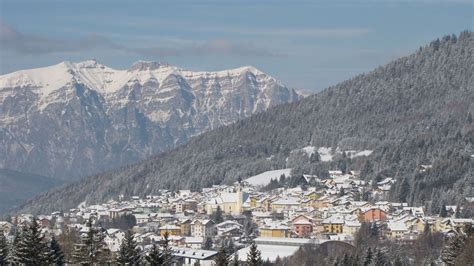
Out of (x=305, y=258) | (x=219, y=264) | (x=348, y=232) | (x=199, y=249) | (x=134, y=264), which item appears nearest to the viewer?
(x=219, y=264)

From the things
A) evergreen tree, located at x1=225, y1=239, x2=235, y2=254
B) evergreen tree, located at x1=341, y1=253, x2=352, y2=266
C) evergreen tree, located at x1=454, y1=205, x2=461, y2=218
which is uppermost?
evergreen tree, located at x1=454, y1=205, x2=461, y2=218

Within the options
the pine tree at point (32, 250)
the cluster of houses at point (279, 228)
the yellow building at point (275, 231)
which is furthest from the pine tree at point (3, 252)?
the yellow building at point (275, 231)

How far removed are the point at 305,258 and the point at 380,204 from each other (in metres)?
60.6

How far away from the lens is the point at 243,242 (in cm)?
16525

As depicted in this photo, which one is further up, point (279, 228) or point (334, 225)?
point (334, 225)

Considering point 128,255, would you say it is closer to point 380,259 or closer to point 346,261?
point 346,261

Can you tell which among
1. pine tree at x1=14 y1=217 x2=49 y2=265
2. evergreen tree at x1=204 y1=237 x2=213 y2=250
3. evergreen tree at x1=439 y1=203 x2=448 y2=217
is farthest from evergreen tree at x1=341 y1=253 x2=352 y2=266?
evergreen tree at x1=439 y1=203 x2=448 y2=217

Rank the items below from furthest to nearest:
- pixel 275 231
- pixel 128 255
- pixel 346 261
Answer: pixel 275 231
pixel 346 261
pixel 128 255

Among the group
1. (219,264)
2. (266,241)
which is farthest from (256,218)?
(219,264)

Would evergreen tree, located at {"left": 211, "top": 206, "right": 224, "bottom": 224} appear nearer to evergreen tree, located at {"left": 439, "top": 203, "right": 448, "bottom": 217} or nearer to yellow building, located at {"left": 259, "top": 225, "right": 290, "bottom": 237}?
yellow building, located at {"left": 259, "top": 225, "right": 290, "bottom": 237}

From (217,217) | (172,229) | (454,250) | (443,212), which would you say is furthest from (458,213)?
(454,250)

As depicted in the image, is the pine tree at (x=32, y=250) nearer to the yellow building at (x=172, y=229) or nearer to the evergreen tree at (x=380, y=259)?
the evergreen tree at (x=380, y=259)

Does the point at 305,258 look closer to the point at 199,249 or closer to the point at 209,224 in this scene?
the point at 199,249

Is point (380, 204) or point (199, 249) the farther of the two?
point (380, 204)
